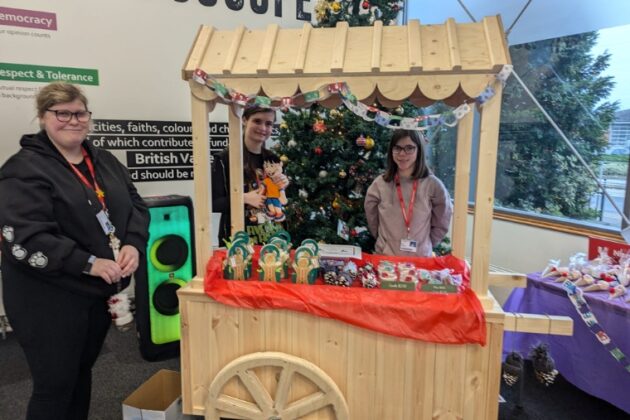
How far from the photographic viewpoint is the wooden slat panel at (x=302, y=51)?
4.70ft

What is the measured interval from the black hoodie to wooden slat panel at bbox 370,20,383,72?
109cm

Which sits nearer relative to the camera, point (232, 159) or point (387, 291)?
point (387, 291)

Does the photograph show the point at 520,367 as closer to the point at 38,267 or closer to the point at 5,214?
the point at 38,267

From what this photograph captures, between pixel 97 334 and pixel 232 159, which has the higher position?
pixel 232 159

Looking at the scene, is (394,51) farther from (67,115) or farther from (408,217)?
(67,115)

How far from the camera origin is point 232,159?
1.97 m

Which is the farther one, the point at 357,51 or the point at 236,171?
the point at 236,171

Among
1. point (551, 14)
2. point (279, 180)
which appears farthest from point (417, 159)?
point (551, 14)

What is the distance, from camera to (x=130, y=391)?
2.39 metres

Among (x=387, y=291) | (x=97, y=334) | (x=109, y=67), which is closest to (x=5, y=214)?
(x=97, y=334)

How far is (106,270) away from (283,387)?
0.75m

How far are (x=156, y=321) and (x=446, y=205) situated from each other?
6.34 ft

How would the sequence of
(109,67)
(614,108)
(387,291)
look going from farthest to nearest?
(109,67), (614,108), (387,291)

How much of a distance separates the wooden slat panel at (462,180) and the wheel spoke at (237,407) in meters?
1.11
